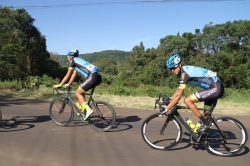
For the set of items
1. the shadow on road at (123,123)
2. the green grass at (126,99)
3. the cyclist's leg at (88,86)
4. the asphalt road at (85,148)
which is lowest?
the asphalt road at (85,148)

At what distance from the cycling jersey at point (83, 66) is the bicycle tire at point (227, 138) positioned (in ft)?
9.95

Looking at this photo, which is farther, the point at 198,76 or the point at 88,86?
the point at 88,86

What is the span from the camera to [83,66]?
20.3 ft

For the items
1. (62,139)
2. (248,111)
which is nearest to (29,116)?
(62,139)

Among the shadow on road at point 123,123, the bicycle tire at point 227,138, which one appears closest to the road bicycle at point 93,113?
the shadow on road at point 123,123

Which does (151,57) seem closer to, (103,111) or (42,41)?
(42,41)

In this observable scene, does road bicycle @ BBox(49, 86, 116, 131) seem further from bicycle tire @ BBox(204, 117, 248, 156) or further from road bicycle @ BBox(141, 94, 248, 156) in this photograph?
bicycle tire @ BBox(204, 117, 248, 156)

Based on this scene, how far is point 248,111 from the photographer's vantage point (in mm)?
9461

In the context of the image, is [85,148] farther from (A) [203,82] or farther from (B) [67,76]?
(A) [203,82]

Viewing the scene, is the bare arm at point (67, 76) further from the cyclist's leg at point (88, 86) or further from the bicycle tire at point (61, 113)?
the bicycle tire at point (61, 113)

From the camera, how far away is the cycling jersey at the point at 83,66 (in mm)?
6154

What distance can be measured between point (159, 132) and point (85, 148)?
157cm

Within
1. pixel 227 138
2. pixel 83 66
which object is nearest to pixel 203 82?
pixel 227 138

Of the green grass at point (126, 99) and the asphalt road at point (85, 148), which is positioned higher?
the green grass at point (126, 99)
